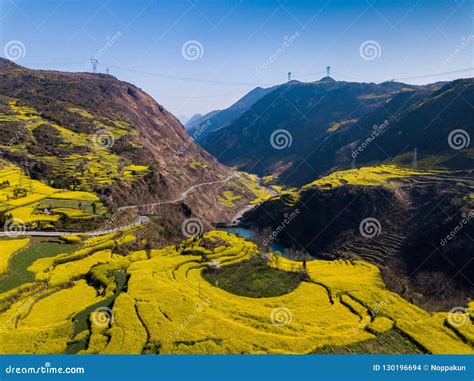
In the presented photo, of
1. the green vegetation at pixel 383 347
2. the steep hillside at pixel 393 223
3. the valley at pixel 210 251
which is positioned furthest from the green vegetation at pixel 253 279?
the steep hillside at pixel 393 223

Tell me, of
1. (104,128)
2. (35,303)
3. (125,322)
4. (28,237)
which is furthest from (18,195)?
(104,128)

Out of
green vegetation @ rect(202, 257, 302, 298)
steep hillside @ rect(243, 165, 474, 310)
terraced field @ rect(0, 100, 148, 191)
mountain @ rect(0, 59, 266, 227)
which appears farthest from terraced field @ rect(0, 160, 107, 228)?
steep hillside @ rect(243, 165, 474, 310)

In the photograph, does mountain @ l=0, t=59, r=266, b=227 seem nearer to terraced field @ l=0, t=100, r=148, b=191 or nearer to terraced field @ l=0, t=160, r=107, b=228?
terraced field @ l=0, t=100, r=148, b=191

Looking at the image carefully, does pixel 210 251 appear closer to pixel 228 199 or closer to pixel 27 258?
pixel 27 258

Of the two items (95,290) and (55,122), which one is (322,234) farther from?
(55,122)

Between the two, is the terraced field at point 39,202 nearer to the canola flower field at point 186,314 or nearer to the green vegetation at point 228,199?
the canola flower field at point 186,314

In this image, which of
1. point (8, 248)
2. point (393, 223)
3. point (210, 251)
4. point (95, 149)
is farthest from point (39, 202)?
point (393, 223)
